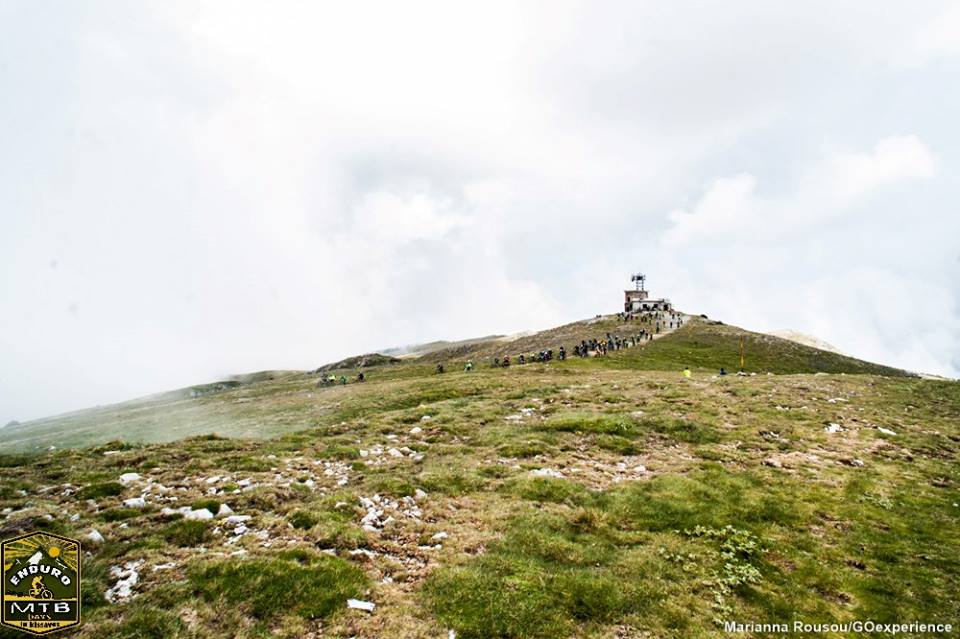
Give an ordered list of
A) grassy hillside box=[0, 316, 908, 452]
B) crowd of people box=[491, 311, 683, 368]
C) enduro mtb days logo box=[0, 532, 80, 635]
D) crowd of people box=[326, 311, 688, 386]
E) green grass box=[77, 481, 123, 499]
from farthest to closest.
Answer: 1. crowd of people box=[491, 311, 683, 368]
2. crowd of people box=[326, 311, 688, 386]
3. grassy hillside box=[0, 316, 908, 452]
4. green grass box=[77, 481, 123, 499]
5. enduro mtb days logo box=[0, 532, 80, 635]

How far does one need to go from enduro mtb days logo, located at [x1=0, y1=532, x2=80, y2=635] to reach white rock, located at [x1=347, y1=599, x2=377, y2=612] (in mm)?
4442

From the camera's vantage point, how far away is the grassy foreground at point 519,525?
28.4ft

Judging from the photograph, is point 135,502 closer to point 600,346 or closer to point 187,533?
point 187,533

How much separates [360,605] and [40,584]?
18.5 ft

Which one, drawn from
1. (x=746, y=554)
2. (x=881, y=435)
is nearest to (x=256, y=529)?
(x=746, y=554)

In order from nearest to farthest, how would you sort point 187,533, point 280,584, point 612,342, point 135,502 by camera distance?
point 280,584 < point 187,533 < point 135,502 < point 612,342

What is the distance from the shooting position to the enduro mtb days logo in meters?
7.53

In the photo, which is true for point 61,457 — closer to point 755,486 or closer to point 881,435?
A: point 755,486

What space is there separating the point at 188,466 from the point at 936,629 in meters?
21.3

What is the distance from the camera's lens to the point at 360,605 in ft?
28.3

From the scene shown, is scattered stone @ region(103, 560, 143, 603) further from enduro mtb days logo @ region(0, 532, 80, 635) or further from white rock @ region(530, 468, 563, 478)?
white rock @ region(530, 468, 563, 478)

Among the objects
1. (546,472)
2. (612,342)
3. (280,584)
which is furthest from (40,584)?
(612,342)

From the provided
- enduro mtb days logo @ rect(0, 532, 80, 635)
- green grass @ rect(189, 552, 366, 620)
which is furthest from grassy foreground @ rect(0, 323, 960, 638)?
enduro mtb days logo @ rect(0, 532, 80, 635)

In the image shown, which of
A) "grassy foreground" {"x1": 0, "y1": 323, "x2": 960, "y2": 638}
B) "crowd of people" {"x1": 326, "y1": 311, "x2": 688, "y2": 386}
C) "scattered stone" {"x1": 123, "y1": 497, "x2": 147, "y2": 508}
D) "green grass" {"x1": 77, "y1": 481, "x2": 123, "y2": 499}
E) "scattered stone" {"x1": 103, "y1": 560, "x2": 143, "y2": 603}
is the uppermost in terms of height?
"crowd of people" {"x1": 326, "y1": 311, "x2": 688, "y2": 386}
